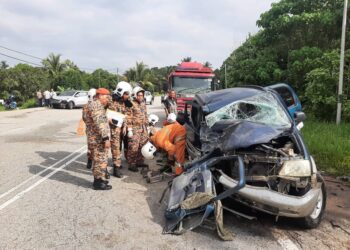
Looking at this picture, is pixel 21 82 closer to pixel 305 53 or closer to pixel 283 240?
pixel 305 53

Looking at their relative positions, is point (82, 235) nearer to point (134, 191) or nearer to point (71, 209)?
point (71, 209)

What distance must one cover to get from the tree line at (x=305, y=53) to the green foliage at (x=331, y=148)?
2096 mm

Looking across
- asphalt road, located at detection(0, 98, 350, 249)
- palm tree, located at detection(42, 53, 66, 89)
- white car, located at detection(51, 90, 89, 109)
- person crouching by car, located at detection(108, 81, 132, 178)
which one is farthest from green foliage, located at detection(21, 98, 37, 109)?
person crouching by car, located at detection(108, 81, 132, 178)

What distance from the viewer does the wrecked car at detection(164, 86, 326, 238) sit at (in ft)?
13.6

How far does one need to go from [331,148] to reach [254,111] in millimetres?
3517

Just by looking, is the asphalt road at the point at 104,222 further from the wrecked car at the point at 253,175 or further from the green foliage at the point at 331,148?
the green foliage at the point at 331,148

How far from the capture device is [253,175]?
4504mm

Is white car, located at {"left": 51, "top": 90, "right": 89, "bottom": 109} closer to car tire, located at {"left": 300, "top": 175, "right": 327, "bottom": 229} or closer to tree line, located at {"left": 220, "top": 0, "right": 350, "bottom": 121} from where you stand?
tree line, located at {"left": 220, "top": 0, "right": 350, "bottom": 121}

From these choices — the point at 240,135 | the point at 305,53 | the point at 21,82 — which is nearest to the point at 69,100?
the point at 21,82

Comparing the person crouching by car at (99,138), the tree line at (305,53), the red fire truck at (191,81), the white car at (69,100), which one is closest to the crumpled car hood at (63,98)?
the white car at (69,100)

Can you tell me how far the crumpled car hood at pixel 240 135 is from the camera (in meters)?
4.48

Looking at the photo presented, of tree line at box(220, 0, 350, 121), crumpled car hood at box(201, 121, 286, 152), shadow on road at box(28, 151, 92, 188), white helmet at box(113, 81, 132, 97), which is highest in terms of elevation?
tree line at box(220, 0, 350, 121)

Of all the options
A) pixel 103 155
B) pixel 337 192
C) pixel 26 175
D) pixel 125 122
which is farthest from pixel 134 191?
pixel 337 192

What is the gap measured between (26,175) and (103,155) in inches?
80.0
